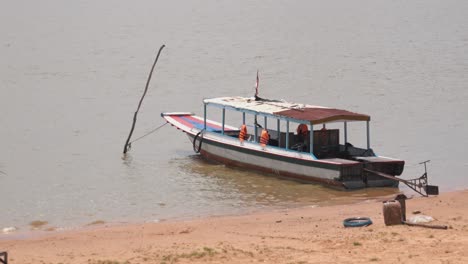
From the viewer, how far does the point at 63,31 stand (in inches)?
2810

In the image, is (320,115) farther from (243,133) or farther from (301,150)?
(243,133)

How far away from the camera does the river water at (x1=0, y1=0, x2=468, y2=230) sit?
2292 centimetres

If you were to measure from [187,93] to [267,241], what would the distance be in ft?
84.6

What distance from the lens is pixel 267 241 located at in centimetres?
1603

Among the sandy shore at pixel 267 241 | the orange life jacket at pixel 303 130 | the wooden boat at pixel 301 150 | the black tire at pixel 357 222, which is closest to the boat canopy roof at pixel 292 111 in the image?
the wooden boat at pixel 301 150

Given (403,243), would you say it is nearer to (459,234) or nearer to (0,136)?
(459,234)

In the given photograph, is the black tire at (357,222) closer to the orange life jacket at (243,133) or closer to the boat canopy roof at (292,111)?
the boat canopy roof at (292,111)

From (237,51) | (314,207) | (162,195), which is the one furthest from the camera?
(237,51)

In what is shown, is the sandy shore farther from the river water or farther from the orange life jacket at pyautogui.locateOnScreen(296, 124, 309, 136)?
the orange life jacket at pyautogui.locateOnScreen(296, 124, 309, 136)

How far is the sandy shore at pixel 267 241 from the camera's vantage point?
47.2 feet

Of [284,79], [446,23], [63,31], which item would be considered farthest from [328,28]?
[284,79]

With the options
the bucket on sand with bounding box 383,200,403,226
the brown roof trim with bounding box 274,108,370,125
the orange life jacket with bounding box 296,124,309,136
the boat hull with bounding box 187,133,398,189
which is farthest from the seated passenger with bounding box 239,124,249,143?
the bucket on sand with bounding box 383,200,403,226

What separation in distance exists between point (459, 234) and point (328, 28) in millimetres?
56175

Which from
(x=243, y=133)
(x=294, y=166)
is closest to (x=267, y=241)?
(x=294, y=166)
